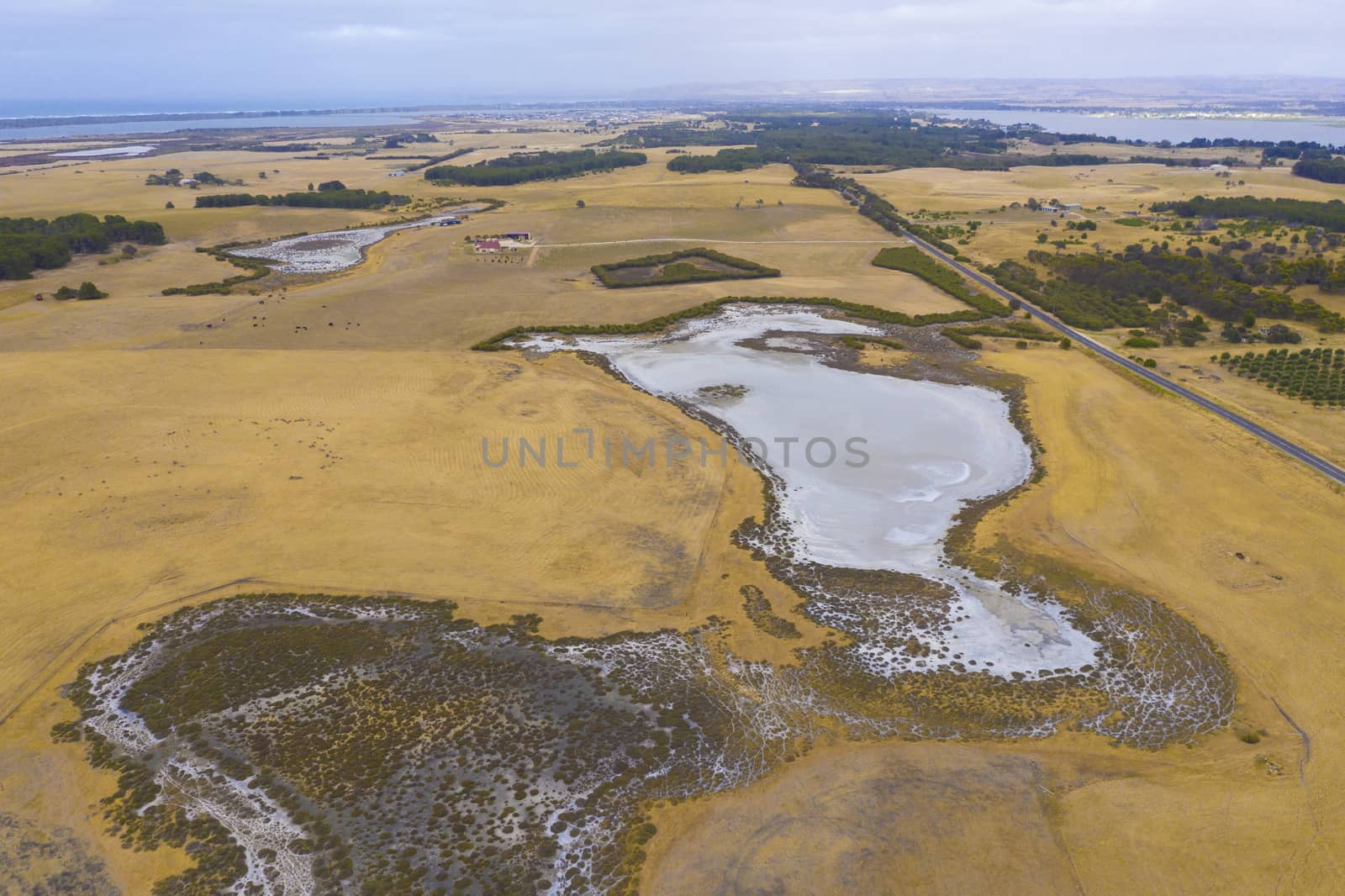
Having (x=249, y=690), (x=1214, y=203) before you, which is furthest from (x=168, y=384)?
(x=1214, y=203)

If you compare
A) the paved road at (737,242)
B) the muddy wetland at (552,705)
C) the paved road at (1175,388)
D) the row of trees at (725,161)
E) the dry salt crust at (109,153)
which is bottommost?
the muddy wetland at (552,705)

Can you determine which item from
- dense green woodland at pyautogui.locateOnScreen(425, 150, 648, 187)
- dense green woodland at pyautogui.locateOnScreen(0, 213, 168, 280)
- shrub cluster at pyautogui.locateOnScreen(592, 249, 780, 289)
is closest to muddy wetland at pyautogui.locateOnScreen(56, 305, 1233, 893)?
shrub cluster at pyautogui.locateOnScreen(592, 249, 780, 289)

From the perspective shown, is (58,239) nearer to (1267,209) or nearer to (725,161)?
(725,161)

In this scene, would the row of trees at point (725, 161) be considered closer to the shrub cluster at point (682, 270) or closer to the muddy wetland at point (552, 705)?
the shrub cluster at point (682, 270)

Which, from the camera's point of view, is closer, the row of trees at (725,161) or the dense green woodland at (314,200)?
the dense green woodland at (314,200)

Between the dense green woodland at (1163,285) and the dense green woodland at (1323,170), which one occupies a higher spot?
the dense green woodland at (1323,170)

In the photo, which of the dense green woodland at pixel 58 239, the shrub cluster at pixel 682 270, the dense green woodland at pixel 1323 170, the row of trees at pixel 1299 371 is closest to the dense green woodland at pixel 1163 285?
the row of trees at pixel 1299 371
